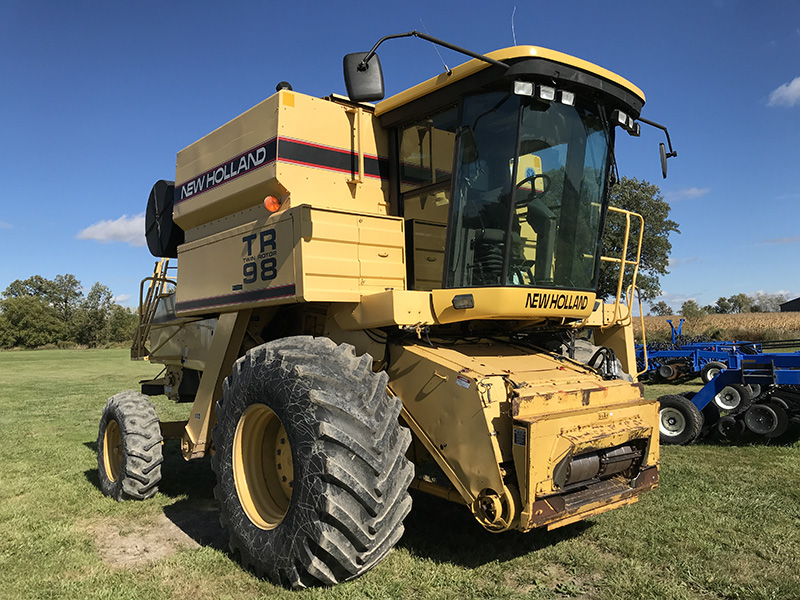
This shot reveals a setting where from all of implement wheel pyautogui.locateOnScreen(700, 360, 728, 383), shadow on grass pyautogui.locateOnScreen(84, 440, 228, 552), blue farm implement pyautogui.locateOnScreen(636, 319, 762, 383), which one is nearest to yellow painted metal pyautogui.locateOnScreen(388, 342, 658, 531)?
shadow on grass pyautogui.locateOnScreen(84, 440, 228, 552)

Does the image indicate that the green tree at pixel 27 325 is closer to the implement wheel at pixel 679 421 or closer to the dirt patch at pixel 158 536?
the dirt patch at pixel 158 536

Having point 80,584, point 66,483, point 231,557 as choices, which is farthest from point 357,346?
point 66,483

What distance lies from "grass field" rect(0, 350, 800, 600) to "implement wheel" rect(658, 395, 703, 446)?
38.8 inches

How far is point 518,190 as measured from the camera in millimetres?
4520

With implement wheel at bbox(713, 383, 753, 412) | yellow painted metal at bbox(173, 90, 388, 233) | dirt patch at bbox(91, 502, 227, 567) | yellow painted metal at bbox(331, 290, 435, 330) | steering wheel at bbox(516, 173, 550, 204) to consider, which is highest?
yellow painted metal at bbox(173, 90, 388, 233)

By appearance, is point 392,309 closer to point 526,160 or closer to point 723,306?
point 526,160

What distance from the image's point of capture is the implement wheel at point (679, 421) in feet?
27.6

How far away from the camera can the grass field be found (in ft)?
13.0

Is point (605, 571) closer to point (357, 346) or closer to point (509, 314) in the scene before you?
point (509, 314)

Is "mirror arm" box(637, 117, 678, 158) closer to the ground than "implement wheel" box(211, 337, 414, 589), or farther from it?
farther from it

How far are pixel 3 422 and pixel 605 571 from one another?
1245cm

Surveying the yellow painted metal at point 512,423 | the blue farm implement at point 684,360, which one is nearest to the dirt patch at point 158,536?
the yellow painted metal at point 512,423

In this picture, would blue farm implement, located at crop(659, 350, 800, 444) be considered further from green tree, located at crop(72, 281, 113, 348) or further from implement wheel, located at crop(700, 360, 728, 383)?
green tree, located at crop(72, 281, 113, 348)

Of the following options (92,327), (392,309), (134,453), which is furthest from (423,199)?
(92,327)
